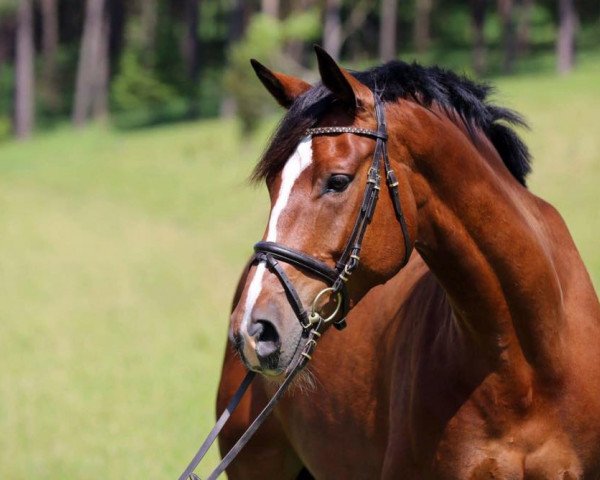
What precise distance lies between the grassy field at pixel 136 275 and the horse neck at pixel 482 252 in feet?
2.14

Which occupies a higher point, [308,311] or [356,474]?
[308,311]

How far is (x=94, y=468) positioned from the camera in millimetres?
7750

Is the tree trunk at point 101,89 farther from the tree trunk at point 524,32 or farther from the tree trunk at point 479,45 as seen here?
the tree trunk at point 524,32

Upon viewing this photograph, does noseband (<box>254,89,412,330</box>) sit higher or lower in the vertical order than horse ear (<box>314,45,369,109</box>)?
lower

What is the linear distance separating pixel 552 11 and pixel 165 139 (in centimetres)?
2409

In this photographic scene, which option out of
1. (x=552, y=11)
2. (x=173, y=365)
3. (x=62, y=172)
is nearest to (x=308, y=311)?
(x=173, y=365)

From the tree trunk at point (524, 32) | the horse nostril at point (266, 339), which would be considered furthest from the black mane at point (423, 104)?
the tree trunk at point (524, 32)

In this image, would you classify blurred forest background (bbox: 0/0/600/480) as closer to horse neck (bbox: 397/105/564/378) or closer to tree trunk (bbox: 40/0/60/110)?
tree trunk (bbox: 40/0/60/110)

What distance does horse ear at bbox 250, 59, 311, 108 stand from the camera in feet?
10.8

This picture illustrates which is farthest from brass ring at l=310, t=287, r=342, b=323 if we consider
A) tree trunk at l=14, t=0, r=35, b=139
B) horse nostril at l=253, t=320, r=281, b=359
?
tree trunk at l=14, t=0, r=35, b=139

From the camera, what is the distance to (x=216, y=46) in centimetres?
5584

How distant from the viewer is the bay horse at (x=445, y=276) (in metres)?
2.99

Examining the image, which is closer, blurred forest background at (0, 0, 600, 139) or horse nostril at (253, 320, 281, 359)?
horse nostril at (253, 320, 281, 359)

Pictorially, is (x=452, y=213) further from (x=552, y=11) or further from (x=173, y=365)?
(x=552, y=11)
